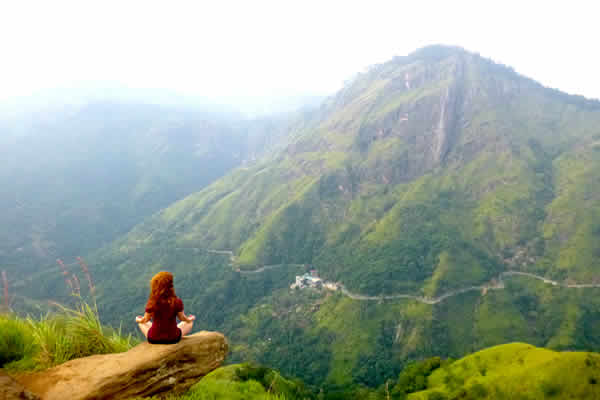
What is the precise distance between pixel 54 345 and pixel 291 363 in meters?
120

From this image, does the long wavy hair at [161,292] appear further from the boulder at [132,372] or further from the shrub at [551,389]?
the shrub at [551,389]

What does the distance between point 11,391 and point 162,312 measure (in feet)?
9.27

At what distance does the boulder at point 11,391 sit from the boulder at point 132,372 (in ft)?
1.81

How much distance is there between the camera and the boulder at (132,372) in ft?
21.4

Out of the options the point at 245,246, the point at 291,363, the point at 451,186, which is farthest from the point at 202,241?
the point at 451,186

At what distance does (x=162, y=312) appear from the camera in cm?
780

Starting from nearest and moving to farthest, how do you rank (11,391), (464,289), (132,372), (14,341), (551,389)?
1. (11,391)
2. (132,372)
3. (14,341)
4. (551,389)
5. (464,289)

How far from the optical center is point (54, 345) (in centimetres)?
757

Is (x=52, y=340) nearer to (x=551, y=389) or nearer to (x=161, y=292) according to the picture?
(x=161, y=292)

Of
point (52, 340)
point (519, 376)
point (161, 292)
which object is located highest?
point (161, 292)

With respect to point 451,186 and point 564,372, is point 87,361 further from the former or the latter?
point 451,186

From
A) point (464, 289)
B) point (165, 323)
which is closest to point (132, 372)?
point (165, 323)

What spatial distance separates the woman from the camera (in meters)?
7.79

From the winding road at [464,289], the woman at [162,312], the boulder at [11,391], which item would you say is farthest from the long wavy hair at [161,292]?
the winding road at [464,289]
